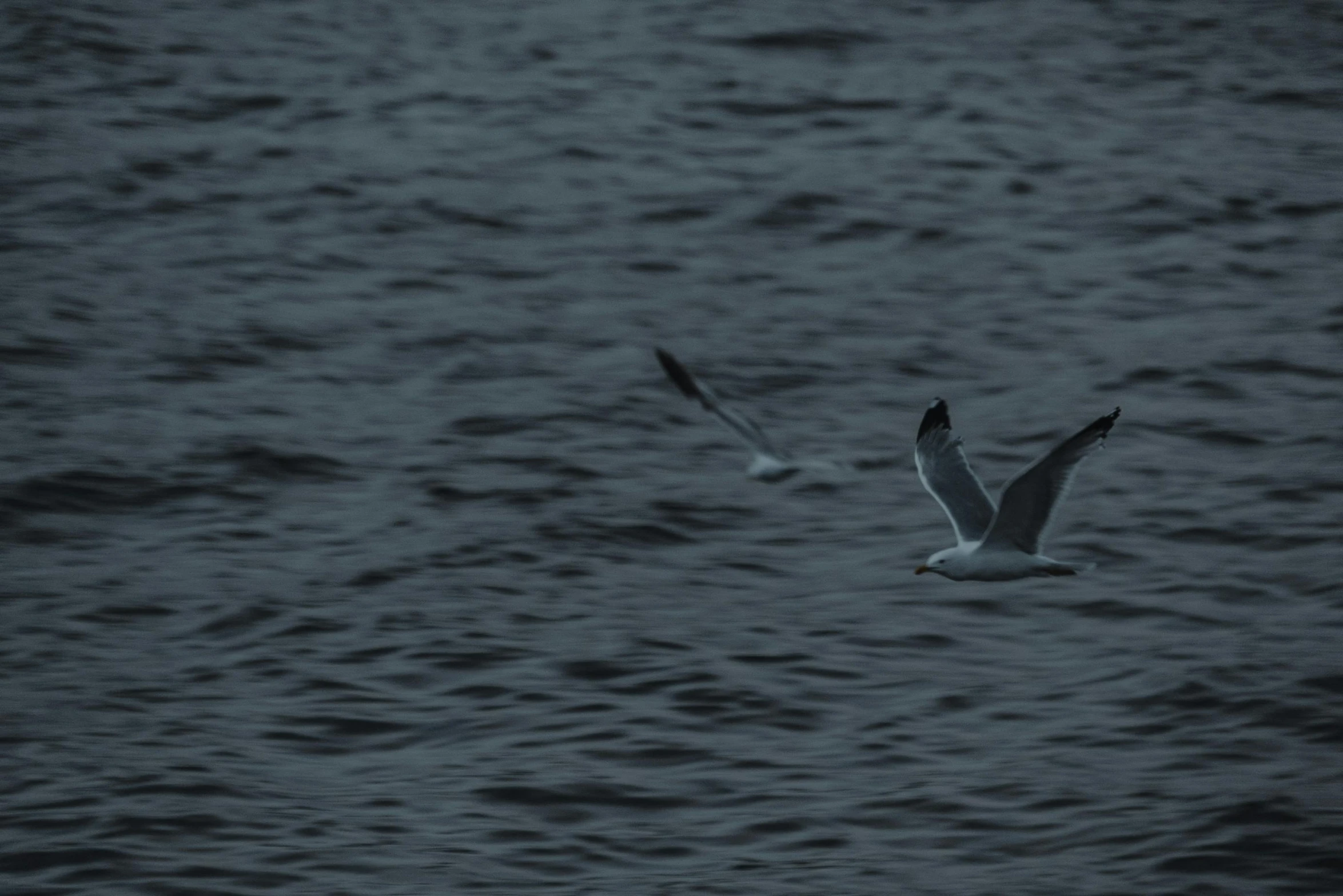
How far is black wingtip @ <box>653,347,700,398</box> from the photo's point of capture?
40.2 ft

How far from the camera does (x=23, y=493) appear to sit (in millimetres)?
13250

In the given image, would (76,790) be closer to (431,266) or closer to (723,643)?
(723,643)

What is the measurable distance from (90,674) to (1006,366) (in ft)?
25.0

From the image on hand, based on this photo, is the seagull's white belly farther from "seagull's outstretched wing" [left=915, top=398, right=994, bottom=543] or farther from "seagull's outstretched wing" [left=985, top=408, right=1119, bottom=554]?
"seagull's outstretched wing" [left=915, top=398, right=994, bottom=543]

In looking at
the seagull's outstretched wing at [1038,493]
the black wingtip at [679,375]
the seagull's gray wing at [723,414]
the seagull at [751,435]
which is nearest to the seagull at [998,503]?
the seagull's outstretched wing at [1038,493]

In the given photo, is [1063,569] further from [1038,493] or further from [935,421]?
[935,421]

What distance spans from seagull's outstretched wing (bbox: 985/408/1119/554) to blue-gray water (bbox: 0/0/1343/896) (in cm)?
117

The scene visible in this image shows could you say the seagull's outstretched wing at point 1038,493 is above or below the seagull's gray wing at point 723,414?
above

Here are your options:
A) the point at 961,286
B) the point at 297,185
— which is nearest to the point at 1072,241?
the point at 961,286

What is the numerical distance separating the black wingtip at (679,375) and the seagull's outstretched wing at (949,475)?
241cm

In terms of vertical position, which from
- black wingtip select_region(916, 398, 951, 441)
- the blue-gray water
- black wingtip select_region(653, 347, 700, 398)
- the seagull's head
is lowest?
the blue-gray water

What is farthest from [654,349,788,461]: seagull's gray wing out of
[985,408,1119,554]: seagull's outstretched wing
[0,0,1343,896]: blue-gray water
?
[985,408,1119,554]: seagull's outstretched wing

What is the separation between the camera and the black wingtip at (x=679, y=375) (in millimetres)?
12266

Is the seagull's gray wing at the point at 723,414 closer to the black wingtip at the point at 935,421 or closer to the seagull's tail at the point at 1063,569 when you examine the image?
the black wingtip at the point at 935,421
